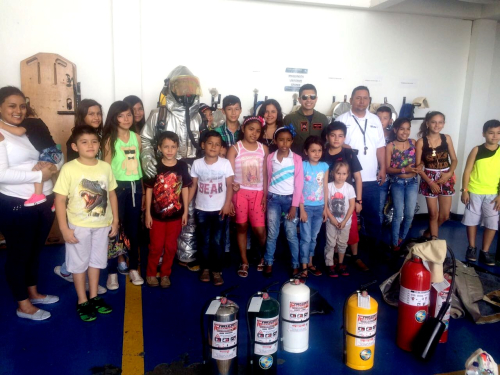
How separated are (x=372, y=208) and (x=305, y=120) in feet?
3.96

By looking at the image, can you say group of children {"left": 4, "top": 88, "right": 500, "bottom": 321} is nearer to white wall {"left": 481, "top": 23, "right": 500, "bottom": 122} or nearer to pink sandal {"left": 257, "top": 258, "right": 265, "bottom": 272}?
pink sandal {"left": 257, "top": 258, "right": 265, "bottom": 272}

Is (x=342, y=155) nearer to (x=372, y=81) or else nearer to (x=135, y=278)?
(x=135, y=278)

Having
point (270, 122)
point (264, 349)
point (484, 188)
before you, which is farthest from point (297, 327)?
point (484, 188)

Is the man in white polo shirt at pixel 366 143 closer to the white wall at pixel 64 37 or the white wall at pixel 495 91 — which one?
the white wall at pixel 64 37

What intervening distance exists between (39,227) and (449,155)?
447cm

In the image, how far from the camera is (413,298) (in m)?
2.69

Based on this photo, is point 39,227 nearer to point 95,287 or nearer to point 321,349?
point 95,287

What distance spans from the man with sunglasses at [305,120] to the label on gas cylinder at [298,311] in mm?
1931

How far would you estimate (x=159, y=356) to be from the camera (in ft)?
8.89

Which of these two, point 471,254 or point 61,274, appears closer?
point 61,274

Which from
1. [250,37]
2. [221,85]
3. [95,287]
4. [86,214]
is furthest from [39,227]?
[250,37]

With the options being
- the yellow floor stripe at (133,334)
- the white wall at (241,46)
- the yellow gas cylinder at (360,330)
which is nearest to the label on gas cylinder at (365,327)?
the yellow gas cylinder at (360,330)

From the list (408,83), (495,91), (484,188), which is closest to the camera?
(484,188)

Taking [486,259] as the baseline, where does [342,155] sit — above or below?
above
